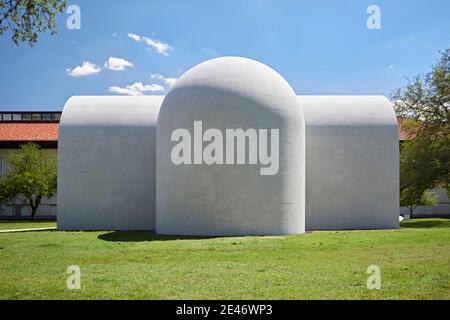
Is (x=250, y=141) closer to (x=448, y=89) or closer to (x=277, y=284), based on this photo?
(x=277, y=284)

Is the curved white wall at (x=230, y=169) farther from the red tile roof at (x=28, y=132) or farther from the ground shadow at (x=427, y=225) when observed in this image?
the red tile roof at (x=28, y=132)

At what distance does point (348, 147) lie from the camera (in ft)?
86.0

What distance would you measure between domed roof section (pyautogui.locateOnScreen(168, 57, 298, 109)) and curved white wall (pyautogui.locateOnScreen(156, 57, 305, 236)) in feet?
0.15

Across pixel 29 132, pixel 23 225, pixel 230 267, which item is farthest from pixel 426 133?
pixel 29 132

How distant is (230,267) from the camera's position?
460 inches

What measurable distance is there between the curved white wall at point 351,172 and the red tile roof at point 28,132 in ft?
104

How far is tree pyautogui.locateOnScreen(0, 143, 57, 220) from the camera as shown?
4231cm

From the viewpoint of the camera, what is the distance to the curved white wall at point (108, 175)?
26266 mm

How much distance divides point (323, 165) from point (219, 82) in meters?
9.00

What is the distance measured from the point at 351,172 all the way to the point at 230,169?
9.43 metres

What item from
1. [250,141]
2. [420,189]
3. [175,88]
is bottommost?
[420,189]

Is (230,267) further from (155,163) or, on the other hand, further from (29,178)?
(29,178)
